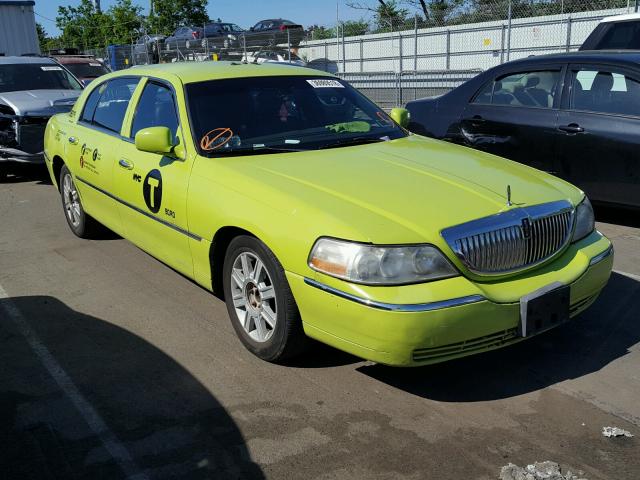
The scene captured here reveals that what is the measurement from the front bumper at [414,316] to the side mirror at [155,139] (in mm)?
1425

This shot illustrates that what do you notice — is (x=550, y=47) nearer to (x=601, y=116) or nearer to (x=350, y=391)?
(x=601, y=116)

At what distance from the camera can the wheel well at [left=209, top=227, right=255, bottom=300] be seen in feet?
12.8

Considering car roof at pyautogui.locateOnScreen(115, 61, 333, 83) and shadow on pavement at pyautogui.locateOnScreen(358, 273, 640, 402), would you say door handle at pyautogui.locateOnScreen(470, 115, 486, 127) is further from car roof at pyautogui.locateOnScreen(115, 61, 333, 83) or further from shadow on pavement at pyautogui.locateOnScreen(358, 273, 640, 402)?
shadow on pavement at pyautogui.locateOnScreen(358, 273, 640, 402)

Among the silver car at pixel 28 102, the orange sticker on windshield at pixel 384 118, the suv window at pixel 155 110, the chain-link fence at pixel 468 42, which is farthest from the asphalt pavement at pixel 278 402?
the chain-link fence at pixel 468 42

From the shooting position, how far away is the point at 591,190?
20.7 ft

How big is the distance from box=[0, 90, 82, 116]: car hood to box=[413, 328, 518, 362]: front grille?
795cm

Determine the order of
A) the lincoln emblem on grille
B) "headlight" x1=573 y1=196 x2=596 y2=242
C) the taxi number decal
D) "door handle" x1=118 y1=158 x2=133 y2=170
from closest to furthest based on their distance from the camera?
the lincoln emblem on grille
"headlight" x1=573 y1=196 x2=596 y2=242
the taxi number decal
"door handle" x1=118 y1=158 x2=133 y2=170

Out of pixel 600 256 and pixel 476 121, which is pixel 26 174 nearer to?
pixel 476 121

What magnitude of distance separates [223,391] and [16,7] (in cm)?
1950

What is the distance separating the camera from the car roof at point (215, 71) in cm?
470

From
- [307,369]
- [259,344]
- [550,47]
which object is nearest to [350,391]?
[307,369]

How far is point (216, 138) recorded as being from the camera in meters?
4.28

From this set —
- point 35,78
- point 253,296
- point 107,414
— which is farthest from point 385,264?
point 35,78

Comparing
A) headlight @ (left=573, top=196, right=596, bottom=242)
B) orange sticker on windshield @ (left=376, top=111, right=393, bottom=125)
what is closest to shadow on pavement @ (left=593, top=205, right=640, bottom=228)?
orange sticker on windshield @ (left=376, top=111, right=393, bottom=125)
